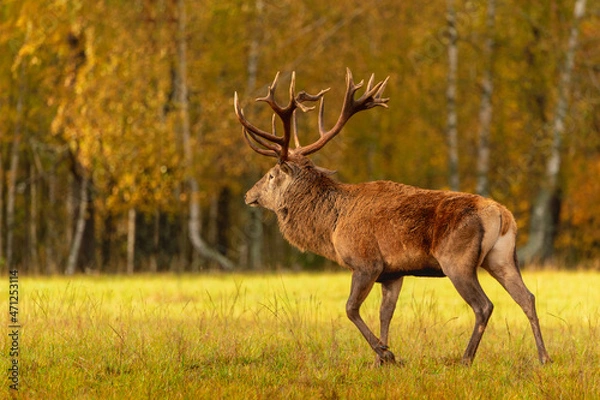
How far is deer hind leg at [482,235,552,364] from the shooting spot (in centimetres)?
762

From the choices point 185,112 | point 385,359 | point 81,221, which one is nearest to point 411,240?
point 385,359

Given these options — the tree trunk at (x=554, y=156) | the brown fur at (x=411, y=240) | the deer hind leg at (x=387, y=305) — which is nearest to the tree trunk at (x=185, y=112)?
the tree trunk at (x=554, y=156)

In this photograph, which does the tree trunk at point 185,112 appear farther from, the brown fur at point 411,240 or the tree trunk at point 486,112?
the brown fur at point 411,240

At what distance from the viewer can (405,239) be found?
301 inches

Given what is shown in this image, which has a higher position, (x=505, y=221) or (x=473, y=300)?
(x=505, y=221)

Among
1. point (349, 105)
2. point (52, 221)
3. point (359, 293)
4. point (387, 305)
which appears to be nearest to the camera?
point (359, 293)

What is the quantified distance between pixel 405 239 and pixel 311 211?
1203mm

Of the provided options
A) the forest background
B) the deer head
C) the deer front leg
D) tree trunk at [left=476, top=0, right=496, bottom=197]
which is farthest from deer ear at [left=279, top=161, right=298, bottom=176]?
tree trunk at [left=476, top=0, right=496, bottom=197]

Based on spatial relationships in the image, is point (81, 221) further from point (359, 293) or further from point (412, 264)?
point (412, 264)

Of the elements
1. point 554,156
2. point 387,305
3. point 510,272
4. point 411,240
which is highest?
point 554,156

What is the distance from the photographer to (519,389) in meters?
6.44

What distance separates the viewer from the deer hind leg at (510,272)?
25.0 feet

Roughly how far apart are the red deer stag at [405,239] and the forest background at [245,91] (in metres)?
10.3

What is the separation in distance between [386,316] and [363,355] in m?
0.41
